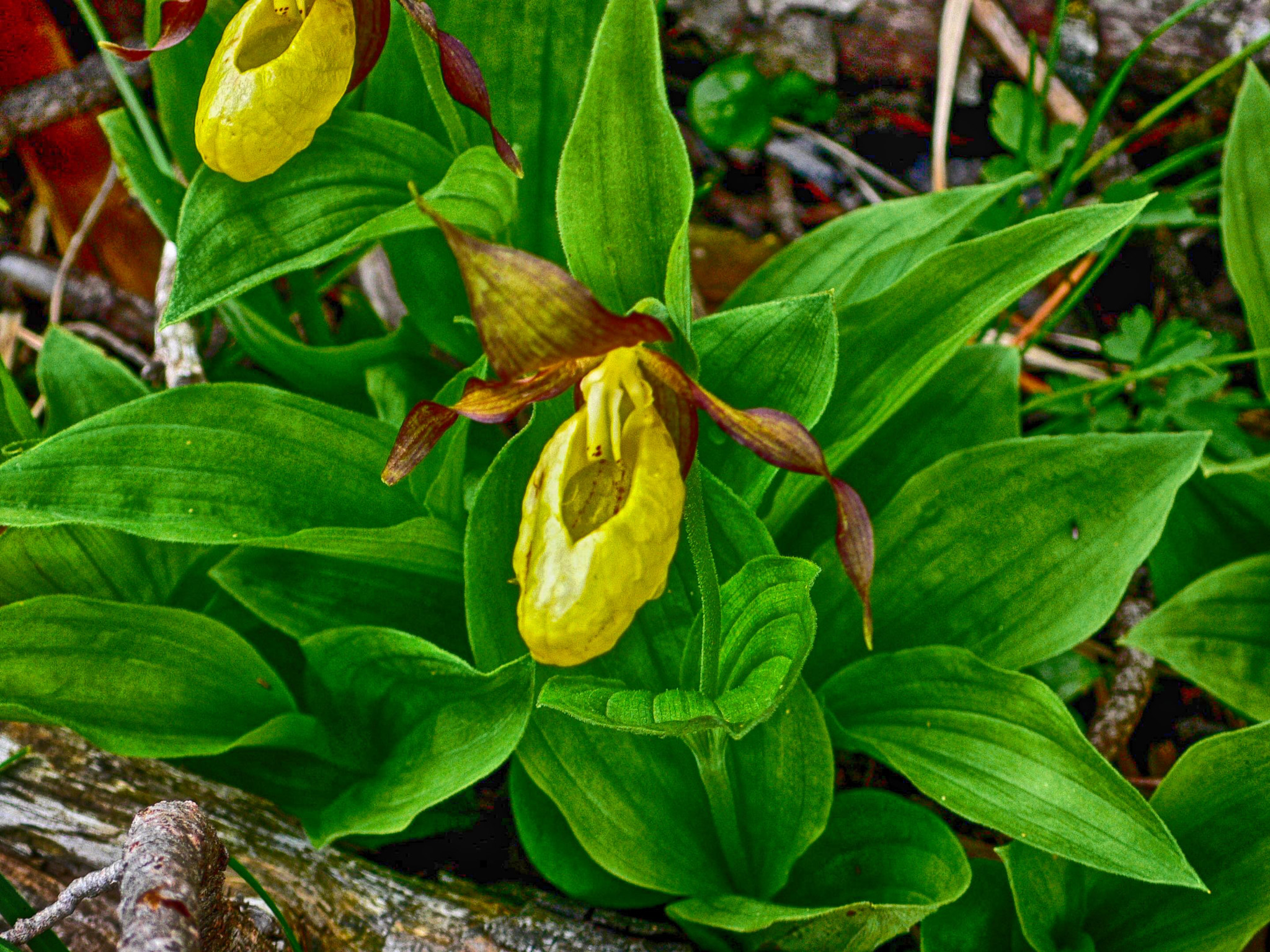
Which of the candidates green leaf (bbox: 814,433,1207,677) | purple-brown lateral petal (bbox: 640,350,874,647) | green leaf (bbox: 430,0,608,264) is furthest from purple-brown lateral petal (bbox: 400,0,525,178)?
green leaf (bbox: 814,433,1207,677)

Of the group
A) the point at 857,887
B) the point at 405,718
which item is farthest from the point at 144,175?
the point at 857,887

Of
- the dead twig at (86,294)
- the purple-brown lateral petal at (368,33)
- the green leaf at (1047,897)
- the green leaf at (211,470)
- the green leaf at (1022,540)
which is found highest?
the purple-brown lateral petal at (368,33)

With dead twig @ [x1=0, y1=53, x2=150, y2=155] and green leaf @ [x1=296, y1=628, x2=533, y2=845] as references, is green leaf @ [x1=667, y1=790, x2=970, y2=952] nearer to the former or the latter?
green leaf @ [x1=296, y1=628, x2=533, y2=845]

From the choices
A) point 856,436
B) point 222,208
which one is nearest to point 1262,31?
point 856,436

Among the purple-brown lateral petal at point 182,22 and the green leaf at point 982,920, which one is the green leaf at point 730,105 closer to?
the purple-brown lateral petal at point 182,22

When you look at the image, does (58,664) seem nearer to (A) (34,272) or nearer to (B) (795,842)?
(B) (795,842)

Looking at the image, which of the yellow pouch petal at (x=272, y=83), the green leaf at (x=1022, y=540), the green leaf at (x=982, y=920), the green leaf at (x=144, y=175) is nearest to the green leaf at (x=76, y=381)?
the green leaf at (x=144, y=175)
